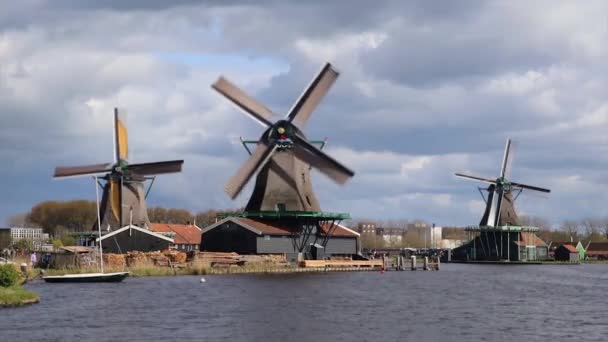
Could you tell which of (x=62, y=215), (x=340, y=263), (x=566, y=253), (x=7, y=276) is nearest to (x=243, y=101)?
(x=340, y=263)

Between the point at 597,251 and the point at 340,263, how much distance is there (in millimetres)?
73605

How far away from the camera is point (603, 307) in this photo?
138 feet

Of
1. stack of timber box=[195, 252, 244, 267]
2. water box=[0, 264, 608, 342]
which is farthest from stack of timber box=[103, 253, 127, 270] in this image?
stack of timber box=[195, 252, 244, 267]

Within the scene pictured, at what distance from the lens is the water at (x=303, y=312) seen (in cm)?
3091

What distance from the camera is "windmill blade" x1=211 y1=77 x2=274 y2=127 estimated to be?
2796 inches

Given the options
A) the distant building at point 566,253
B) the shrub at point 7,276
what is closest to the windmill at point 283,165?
the shrub at point 7,276

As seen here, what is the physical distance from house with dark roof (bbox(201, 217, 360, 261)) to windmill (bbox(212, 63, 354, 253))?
1.42ft

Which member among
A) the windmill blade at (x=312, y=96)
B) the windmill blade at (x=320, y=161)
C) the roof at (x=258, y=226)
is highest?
the windmill blade at (x=312, y=96)

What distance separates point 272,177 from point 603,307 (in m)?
32.5

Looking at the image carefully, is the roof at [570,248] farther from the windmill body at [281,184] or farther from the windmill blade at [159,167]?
the windmill blade at [159,167]

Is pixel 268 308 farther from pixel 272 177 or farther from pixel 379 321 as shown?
pixel 272 177

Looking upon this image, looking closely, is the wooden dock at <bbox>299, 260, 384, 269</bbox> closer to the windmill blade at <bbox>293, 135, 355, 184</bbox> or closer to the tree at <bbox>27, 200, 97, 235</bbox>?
the windmill blade at <bbox>293, 135, 355, 184</bbox>

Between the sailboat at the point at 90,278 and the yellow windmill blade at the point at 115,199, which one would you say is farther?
the yellow windmill blade at the point at 115,199

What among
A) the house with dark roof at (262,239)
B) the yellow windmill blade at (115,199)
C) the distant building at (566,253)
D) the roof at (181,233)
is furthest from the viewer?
the distant building at (566,253)
